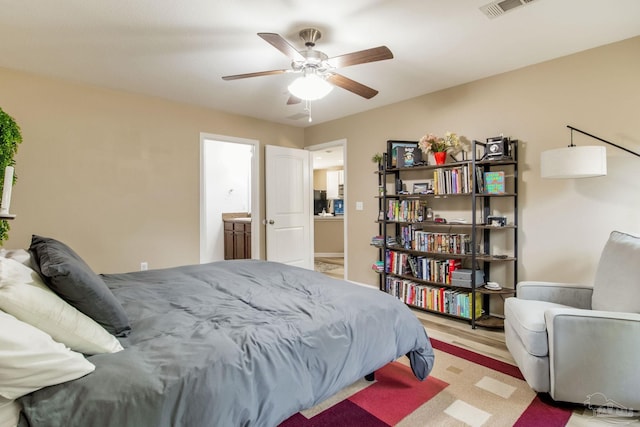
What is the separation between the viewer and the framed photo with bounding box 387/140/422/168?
12.4 feet

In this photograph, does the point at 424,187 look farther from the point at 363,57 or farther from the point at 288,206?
the point at 288,206

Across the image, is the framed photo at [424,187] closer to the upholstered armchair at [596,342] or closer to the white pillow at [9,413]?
the upholstered armchair at [596,342]

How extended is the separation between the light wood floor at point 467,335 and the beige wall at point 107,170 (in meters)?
3.03

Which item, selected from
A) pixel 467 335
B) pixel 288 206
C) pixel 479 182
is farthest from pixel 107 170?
pixel 467 335

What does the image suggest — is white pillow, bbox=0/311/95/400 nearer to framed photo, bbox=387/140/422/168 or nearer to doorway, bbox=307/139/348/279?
framed photo, bbox=387/140/422/168

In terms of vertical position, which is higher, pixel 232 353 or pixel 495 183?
pixel 495 183

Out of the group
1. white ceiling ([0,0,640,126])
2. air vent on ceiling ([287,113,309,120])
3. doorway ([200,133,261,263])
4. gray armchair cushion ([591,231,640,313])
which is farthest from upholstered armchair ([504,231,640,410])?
doorway ([200,133,261,263])

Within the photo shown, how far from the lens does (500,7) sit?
2.20 meters

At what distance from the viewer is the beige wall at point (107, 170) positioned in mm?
3287

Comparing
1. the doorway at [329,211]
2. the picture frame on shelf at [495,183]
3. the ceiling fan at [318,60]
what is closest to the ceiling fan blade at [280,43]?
the ceiling fan at [318,60]

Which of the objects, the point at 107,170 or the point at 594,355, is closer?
the point at 594,355

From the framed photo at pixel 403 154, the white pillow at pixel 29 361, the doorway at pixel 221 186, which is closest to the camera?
the white pillow at pixel 29 361

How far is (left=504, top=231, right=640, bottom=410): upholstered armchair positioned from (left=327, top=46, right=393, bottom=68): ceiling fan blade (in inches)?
73.3

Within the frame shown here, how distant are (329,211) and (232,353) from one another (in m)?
7.84
